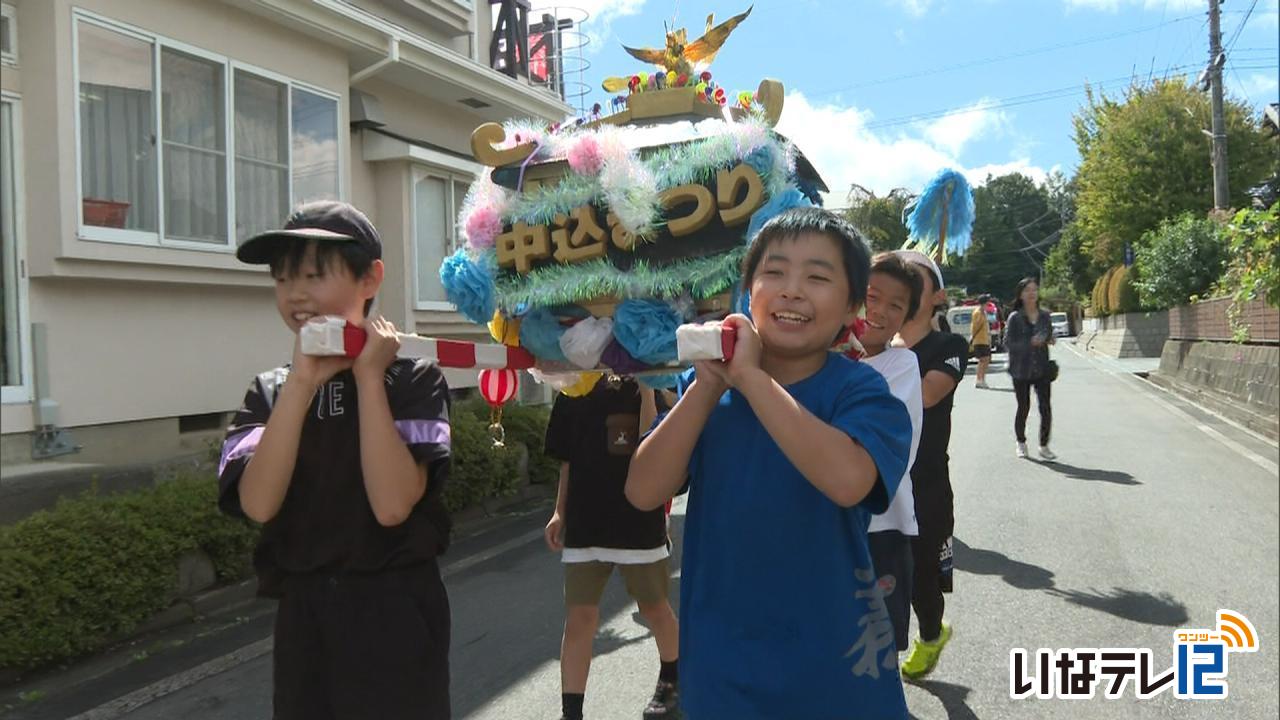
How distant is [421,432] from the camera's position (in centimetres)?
203

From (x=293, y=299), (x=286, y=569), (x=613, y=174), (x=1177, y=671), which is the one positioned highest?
(x=613, y=174)

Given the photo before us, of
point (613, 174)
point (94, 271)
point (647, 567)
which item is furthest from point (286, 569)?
point (94, 271)

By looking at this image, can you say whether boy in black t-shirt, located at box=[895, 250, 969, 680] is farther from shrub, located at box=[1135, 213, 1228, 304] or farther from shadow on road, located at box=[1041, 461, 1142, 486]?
shrub, located at box=[1135, 213, 1228, 304]

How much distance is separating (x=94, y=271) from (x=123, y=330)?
1.93 feet

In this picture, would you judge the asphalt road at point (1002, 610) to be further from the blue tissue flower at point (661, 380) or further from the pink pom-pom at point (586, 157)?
the pink pom-pom at point (586, 157)

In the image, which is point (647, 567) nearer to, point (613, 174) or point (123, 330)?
point (613, 174)

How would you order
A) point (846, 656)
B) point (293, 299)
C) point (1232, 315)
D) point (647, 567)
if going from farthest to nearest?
point (1232, 315)
point (647, 567)
point (293, 299)
point (846, 656)

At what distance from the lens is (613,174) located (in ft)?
7.41

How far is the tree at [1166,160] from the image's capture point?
27312 mm

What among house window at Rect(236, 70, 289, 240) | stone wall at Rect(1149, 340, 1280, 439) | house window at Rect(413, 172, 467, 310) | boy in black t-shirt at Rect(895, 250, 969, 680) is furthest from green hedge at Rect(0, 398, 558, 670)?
stone wall at Rect(1149, 340, 1280, 439)

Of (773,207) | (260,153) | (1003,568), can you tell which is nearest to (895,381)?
(773,207)

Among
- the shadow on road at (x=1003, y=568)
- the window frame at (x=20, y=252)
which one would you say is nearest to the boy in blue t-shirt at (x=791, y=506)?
the shadow on road at (x=1003, y=568)

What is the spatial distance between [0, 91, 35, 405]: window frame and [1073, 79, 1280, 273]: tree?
2943 cm

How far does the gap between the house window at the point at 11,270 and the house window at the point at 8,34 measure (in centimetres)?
30
